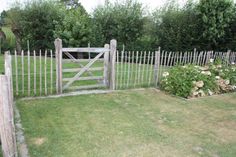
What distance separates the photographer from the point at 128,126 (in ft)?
16.5

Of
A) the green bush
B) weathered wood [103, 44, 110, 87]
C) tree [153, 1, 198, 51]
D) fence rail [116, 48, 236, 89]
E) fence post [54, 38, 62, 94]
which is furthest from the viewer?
tree [153, 1, 198, 51]

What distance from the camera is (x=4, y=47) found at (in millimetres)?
15562

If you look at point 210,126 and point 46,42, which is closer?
point 210,126

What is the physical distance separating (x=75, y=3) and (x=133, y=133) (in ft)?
96.5

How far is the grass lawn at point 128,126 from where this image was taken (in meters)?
4.10

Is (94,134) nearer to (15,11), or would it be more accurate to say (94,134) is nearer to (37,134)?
(37,134)

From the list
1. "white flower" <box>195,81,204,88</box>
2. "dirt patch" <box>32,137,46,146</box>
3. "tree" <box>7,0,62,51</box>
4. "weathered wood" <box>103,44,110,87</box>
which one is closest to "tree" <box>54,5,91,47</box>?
"tree" <box>7,0,62,51</box>

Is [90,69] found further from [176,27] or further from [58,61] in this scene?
[176,27]

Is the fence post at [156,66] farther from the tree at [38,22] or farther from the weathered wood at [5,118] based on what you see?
the tree at [38,22]

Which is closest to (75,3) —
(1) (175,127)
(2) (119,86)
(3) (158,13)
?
(3) (158,13)

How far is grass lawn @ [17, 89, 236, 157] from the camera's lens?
4.10m

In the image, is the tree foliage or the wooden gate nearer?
the wooden gate

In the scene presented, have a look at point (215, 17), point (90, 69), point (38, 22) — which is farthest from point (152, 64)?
point (38, 22)

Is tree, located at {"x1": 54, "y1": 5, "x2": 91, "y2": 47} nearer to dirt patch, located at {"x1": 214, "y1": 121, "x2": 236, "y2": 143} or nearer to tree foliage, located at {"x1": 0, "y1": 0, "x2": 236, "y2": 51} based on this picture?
tree foliage, located at {"x1": 0, "y1": 0, "x2": 236, "y2": 51}
